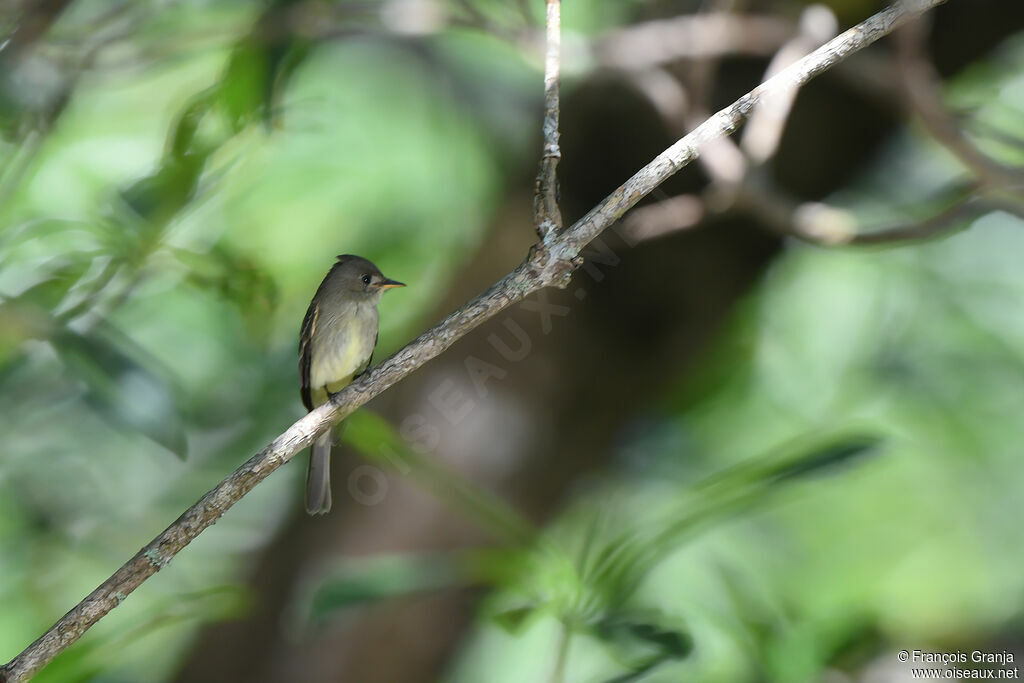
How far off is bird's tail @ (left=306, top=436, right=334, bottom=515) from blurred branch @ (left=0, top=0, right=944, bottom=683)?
1208 mm

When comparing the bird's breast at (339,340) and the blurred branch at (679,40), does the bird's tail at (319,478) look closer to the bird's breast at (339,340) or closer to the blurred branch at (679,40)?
the bird's breast at (339,340)

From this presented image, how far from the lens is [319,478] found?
3078mm

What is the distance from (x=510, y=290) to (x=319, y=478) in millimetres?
1626

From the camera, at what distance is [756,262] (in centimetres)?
326

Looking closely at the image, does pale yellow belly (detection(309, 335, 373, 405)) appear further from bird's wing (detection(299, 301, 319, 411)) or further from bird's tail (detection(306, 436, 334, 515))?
bird's tail (detection(306, 436, 334, 515))

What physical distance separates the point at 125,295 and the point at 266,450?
1.06 m

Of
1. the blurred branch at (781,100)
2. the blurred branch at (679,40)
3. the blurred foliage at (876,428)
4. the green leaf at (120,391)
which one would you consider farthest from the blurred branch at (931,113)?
the green leaf at (120,391)

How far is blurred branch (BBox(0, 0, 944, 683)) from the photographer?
1634 millimetres

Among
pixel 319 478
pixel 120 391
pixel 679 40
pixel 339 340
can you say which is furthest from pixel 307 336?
pixel 679 40

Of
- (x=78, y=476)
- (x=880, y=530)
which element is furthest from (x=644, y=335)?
(x=78, y=476)

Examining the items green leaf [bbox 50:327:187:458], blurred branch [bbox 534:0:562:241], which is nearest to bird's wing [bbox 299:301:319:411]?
green leaf [bbox 50:327:187:458]

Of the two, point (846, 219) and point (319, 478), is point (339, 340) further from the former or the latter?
point (846, 219)

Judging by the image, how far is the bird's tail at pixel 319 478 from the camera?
2.95 m

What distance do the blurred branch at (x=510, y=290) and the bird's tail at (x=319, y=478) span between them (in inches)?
47.6
